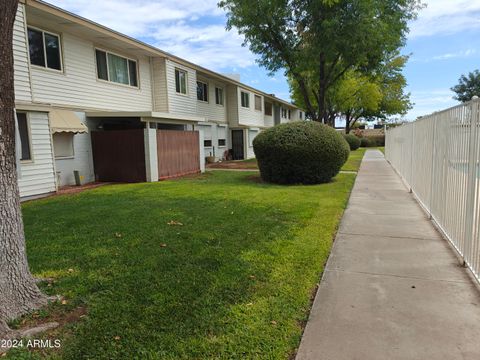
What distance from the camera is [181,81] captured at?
695 inches

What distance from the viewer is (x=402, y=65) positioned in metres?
43.9

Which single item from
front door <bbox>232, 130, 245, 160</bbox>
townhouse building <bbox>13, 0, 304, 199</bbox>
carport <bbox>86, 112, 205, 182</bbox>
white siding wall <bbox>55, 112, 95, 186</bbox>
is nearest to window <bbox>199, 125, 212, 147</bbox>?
townhouse building <bbox>13, 0, 304, 199</bbox>

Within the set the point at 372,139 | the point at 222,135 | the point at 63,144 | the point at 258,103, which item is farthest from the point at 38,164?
the point at 372,139

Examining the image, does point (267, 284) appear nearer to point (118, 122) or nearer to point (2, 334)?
point (2, 334)

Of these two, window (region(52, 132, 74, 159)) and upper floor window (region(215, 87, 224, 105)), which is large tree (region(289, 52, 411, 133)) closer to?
upper floor window (region(215, 87, 224, 105))

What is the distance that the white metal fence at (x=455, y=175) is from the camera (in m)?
3.77

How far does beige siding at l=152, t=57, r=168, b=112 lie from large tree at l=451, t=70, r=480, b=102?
58.7 metres

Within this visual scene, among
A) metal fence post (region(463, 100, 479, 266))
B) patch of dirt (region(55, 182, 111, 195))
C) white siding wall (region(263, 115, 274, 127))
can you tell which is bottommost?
patch of dirt (region(55, 182, 111, 195))

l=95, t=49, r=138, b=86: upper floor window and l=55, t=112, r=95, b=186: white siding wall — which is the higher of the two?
l=95, t=49, r=138, b=86: upper floor window

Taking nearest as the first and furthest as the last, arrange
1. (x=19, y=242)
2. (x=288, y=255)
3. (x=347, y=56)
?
(x=19, y=242), (x=288, y=255), (x=347, y=56)

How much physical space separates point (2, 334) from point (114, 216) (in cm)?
432

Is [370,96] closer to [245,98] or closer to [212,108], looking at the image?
[245,98]

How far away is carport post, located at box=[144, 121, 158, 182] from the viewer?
12.5 metres

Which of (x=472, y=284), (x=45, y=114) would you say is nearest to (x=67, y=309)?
(x=472, y=284)
